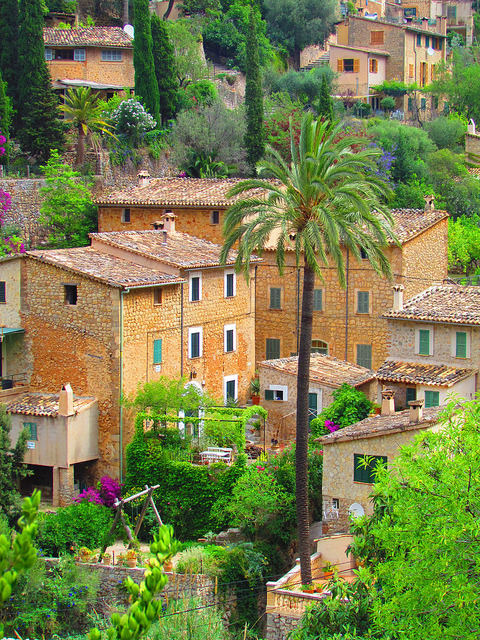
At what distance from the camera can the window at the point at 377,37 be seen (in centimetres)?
7075

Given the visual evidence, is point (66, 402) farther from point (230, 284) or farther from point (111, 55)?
point (111, 55)

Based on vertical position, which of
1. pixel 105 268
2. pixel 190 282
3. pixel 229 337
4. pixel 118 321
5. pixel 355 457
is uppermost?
pixel 105 268

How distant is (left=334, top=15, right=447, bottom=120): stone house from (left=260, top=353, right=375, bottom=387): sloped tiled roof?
38.2 metres

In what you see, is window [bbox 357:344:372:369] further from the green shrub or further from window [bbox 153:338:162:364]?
the green shrub

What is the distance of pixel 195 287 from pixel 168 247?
6.89 ft

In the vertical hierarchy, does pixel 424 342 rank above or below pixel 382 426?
above

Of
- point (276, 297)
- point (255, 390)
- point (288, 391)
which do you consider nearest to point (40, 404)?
point (288, 391)

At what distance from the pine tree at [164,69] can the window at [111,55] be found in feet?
9.52

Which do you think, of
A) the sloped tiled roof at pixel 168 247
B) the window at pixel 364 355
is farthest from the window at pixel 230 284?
the window at pixel 364 355

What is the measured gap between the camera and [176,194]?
42.2m

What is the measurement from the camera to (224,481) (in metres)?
28.5

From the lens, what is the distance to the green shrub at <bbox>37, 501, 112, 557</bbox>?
2614 centimetres

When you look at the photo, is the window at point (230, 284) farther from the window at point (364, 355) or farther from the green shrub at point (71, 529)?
the green shrub at point (71, 529)

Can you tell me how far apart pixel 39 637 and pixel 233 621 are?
4.69m
